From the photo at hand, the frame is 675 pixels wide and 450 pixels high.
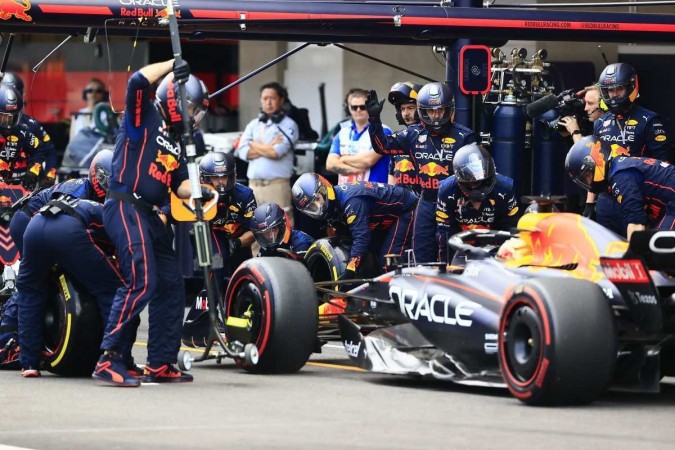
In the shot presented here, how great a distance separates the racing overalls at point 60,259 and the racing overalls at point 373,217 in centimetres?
282

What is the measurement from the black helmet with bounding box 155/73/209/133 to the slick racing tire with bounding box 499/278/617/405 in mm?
2545

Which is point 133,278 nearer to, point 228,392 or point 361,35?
point 228,392

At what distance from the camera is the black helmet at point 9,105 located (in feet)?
51.4

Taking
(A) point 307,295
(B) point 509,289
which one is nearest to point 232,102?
(A) point 307,295

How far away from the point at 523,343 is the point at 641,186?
3010 millimetres

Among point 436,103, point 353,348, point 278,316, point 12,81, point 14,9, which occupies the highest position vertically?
point 14,9

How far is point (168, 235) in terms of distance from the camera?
428 inches

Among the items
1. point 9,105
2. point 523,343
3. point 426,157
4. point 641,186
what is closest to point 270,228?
point 426,157

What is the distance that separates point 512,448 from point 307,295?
3.27 metres

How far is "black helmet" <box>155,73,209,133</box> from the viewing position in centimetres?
1064

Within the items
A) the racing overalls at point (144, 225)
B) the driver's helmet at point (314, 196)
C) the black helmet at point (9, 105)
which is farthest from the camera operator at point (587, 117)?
the racing overalls at point (144, 225)

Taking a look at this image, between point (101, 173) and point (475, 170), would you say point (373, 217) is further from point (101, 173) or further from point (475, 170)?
point (101, 173)

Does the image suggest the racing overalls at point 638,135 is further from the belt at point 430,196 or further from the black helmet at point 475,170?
the black helmet at point 475,170

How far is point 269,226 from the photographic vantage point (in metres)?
13.4
